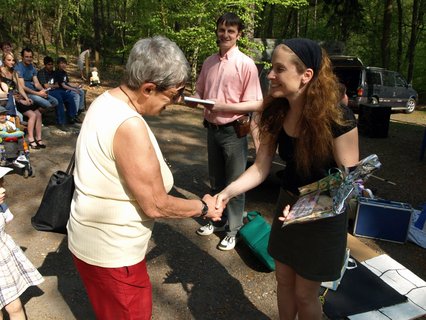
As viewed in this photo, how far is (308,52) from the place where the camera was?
1801 mm

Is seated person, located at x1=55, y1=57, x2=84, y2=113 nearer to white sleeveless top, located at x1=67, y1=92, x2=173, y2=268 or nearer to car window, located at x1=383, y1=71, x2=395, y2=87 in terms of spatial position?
white sleeveless top, located at x1=67, y1=92, x2=173, y2=268

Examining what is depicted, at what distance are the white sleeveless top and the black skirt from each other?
33.1 inches

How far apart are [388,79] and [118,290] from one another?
15.6 metres

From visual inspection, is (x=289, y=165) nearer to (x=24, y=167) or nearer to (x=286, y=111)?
(x=286, y=111)

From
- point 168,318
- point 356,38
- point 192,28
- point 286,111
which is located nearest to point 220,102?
point 286,111

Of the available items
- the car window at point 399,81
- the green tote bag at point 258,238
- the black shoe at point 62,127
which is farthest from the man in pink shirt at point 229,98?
the car window at point 399,81

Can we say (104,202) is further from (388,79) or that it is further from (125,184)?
(388,79)

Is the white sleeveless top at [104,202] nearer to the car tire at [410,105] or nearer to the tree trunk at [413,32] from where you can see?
the car tire at [410,105]

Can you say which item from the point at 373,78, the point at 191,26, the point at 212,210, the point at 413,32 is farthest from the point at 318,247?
the point at 413,32

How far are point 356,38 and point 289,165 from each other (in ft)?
107

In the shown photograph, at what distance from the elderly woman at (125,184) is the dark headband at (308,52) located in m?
0.56

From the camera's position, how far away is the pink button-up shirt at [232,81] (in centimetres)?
334

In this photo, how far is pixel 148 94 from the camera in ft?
5.27

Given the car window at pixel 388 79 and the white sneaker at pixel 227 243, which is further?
the car window at pixel 388 79
